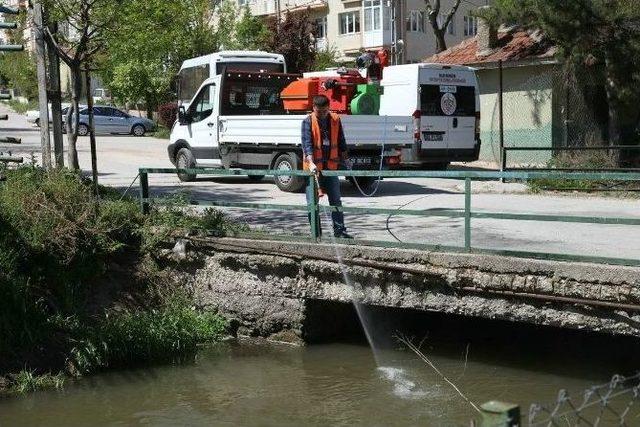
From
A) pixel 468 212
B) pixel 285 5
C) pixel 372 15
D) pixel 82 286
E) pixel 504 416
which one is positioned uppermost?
pixel 285 5

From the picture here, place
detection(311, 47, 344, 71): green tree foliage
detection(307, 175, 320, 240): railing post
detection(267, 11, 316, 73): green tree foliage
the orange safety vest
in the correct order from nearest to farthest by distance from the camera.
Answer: detection(307, 175, 320, 240): railing post
the orange safety vest
detection(267, 11, 316, 73): green tree foliage
detection(311, 47, 344, 71): green tree foliage

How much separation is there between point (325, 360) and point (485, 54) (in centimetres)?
1689

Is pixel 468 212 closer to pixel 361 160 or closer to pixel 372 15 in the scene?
pixel 361 160

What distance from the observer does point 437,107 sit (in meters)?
20.2

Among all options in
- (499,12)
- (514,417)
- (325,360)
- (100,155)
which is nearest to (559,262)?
(325,360)

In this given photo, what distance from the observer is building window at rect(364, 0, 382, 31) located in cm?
4694

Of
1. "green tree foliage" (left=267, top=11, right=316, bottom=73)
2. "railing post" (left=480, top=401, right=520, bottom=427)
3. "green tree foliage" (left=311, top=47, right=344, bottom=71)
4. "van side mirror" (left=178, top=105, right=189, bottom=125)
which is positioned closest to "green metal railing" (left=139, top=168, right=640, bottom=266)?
"railing post" (left=480, top=401, right=520, bottom=427)

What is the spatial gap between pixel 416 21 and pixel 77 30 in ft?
121

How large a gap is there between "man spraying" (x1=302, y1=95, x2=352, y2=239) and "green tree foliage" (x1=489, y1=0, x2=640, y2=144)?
10.7 m

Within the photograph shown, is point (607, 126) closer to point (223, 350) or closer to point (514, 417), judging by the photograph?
point (223, 350)

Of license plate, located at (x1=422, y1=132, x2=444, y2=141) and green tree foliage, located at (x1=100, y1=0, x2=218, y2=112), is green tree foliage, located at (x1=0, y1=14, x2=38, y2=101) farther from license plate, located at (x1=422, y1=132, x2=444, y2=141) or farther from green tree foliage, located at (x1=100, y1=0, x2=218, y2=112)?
license plate, located at (x1=422, y1=132, x2=444, y2=141)

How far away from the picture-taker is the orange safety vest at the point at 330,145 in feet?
32.1

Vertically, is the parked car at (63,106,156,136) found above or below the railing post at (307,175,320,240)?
above

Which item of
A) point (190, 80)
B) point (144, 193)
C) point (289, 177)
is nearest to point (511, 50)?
point (190, 80)
